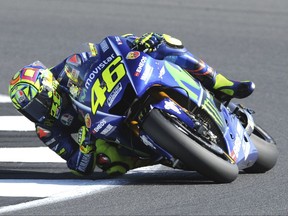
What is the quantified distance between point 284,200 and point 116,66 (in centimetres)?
176

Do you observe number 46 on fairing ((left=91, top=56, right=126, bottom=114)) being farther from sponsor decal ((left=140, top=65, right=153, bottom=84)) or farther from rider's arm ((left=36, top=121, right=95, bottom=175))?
rider's arm ((left=36, top=121, right=95, bottom=175))

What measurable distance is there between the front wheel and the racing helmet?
3.36 feet

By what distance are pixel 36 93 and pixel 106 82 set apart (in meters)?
0.66

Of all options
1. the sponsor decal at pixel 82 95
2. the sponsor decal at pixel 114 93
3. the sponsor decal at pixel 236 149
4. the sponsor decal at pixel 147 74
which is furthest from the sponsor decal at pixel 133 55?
the sponsor decal at pixel 236 149

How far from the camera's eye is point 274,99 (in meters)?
11.5

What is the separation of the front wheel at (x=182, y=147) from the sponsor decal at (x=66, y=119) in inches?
40.0

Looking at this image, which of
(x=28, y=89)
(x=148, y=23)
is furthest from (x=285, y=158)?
(x=148, y=23)

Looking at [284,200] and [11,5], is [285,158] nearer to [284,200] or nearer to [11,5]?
[284,200]

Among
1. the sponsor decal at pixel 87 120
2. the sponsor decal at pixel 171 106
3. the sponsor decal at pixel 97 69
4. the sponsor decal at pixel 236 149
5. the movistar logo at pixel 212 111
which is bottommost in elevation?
the sponsor decal at pixel 236 149

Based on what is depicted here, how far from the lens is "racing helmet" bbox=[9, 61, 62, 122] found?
8445 millimetres

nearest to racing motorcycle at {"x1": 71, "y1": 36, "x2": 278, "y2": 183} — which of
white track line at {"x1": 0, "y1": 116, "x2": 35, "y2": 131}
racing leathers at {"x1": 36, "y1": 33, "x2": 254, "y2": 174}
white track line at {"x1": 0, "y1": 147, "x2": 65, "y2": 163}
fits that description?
racing leathers at {"x1": 36, "y1": 33, "x2": 254, "y2": 174}

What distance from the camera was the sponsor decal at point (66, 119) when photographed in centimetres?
873

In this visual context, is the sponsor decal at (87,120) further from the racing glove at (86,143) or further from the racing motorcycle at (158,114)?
the racing glove at (86,143)

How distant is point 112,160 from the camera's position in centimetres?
839
